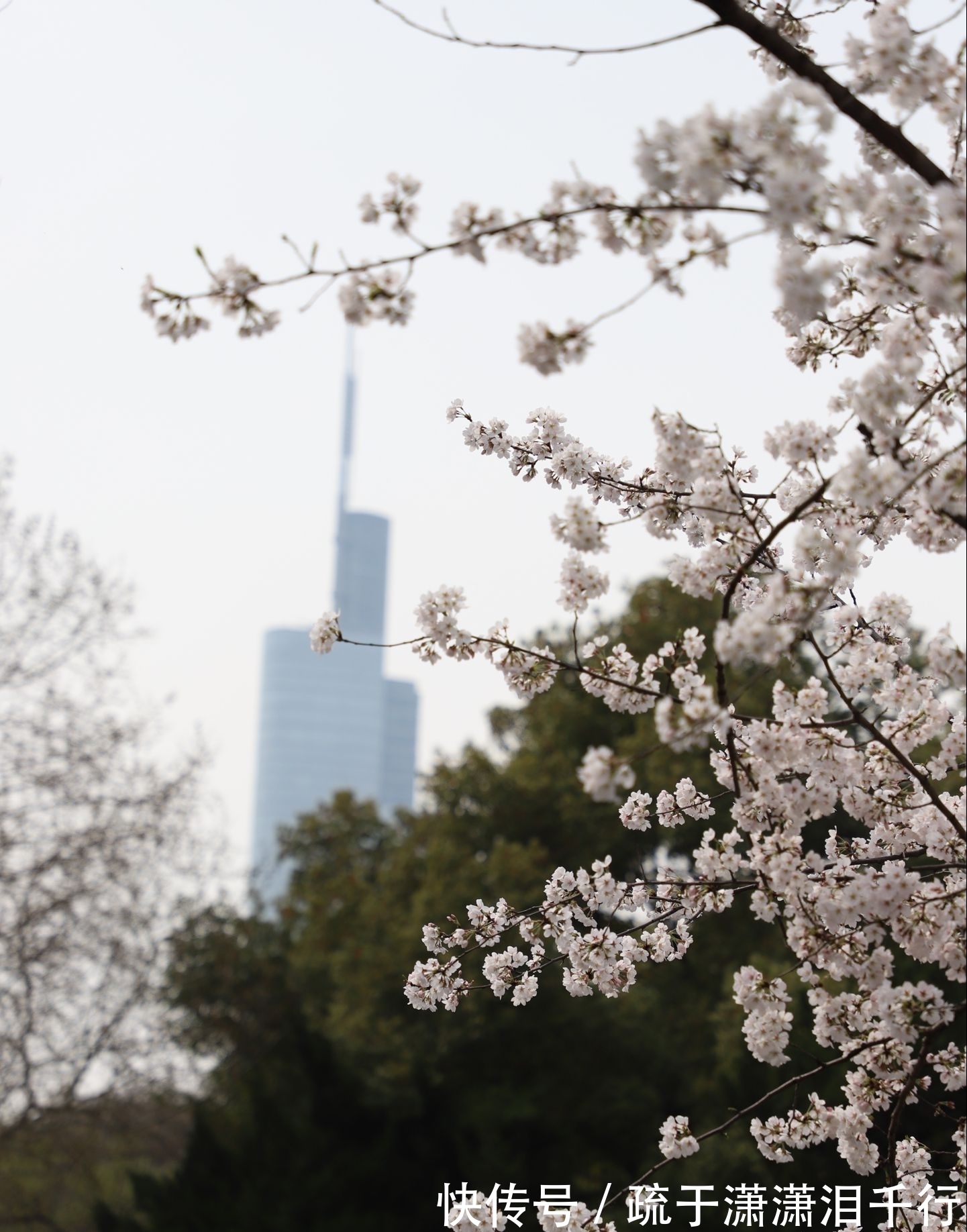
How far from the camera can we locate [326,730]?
553 feet

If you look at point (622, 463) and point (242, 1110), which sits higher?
point (622, 463)

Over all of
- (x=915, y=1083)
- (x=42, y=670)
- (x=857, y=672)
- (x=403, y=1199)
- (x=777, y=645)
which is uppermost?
(x=42, y=670)

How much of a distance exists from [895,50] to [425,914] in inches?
524

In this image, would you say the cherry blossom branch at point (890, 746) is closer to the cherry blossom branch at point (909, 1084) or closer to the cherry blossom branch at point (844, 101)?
the cherry blossom branch at point (909, 1084)

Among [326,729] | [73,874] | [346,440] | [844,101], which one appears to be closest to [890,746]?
[844,101]

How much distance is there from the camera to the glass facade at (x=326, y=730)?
167 m

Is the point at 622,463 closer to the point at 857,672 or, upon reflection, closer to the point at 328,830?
the point at 857,672

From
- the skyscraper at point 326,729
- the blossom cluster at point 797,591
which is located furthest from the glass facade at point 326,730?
the blossom cluster at point 797,591

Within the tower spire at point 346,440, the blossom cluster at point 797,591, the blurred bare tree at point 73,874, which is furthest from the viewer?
the tower spire at point 346,440

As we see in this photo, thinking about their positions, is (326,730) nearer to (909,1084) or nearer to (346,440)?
(346,440)

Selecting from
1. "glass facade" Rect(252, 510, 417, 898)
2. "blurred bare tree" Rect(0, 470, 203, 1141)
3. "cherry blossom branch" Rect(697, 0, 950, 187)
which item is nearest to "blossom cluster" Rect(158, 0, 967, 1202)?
"cherry blossom branch" Rect(697, 0, 950, 187)

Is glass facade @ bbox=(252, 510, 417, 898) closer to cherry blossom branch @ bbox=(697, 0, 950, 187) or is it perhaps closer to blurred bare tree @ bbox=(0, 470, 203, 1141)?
blurred bare tree @ bbox=(0, 470, 203, 1141)

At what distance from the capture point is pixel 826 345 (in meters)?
3.17

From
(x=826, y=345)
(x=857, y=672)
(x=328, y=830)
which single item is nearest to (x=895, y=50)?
(x=826, y=345)
